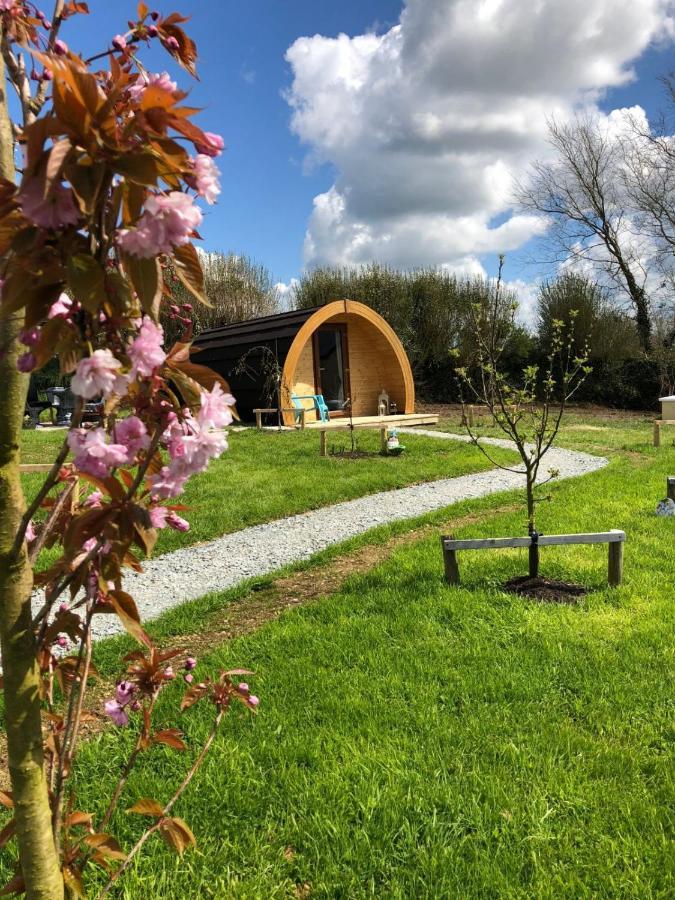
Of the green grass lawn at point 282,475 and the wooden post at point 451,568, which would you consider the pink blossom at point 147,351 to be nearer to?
the wooden post at point 451,568

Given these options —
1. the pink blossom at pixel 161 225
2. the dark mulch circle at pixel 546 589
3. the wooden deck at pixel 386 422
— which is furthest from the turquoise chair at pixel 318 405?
the pink blossom at pixel 161 225

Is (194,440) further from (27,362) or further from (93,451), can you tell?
(27,362)

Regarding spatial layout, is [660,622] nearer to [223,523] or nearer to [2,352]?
[2,352]

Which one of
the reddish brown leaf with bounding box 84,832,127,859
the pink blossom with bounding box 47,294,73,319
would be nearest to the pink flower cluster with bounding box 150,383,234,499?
the pink blossom with bounding box 47,294,73,319

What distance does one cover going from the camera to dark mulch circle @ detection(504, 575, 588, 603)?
4070 millimetres

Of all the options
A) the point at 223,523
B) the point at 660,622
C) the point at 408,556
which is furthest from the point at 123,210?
the point at 223,523

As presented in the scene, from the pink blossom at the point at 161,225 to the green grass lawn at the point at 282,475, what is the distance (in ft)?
15.7

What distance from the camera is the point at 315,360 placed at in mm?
17656

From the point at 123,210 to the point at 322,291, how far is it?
2506 centimetres

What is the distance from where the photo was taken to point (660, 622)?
11.7 ft

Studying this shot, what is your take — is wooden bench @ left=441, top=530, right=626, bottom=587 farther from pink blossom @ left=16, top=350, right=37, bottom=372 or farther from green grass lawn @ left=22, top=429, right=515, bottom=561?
pink blossom @ left=16, top=350, right=37, bottom=372

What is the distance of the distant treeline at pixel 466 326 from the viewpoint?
2281 cm

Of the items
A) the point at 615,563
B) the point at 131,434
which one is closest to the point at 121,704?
the point at 131,434

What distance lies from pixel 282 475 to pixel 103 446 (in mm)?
7941
